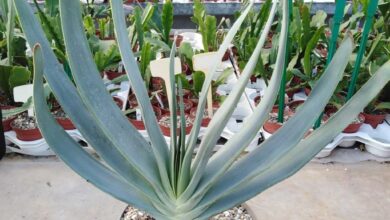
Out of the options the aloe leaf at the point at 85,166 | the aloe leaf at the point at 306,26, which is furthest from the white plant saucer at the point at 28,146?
the aloe leaf at the point at 306,26

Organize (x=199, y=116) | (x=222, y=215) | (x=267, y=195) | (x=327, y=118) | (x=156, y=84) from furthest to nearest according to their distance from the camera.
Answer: (x=156, y=84), (x=327, y=118), (x=267, y=195), (x=222, y=215), (x=199, y=116)

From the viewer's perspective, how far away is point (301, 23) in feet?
4.43

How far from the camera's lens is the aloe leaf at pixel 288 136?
0.54 metres

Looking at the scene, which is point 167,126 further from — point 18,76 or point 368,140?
→ point 368,140

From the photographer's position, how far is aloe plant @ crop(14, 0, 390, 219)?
52 centimetres

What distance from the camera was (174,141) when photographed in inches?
20.6

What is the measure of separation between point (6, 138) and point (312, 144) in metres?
0.89

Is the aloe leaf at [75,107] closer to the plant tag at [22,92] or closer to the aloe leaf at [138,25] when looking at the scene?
the plant tag at [22,92]

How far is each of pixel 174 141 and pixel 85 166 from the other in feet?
0.40

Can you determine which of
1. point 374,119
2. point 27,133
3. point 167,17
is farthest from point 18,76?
point 374,119

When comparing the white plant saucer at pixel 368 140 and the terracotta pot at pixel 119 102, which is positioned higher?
the terracotta pot at pixel 119 102

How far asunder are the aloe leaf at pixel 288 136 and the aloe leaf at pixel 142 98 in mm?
70

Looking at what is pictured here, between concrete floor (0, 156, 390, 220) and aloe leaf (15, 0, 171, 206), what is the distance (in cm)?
44

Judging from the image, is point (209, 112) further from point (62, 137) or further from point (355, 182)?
point (62, 137)
